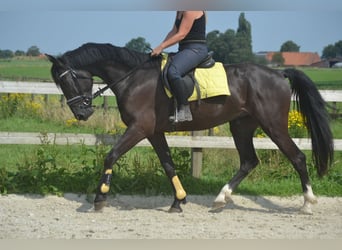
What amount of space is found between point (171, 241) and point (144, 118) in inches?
74.2

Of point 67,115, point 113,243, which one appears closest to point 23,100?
point 67,115

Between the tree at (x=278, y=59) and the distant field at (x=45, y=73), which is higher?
the tree at (x=278, y=59)

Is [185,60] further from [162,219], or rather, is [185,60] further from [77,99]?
[162,219]

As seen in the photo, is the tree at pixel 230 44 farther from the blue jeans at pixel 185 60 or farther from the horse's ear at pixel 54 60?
the horse's ear at pixel 54 60

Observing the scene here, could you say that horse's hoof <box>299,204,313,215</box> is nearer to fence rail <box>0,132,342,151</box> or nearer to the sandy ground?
the sandy ground

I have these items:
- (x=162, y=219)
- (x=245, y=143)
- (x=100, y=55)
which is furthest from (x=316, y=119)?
(x=100, y=55)

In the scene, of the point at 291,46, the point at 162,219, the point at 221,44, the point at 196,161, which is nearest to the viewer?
the point at 162,219

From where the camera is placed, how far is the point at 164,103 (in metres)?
5.86

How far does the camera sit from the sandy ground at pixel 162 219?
488 centimetres

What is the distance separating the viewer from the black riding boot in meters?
5.60

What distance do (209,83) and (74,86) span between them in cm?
160

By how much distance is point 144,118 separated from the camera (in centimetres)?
577

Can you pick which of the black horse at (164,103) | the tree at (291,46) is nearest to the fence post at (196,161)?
the black horse at (164,103)

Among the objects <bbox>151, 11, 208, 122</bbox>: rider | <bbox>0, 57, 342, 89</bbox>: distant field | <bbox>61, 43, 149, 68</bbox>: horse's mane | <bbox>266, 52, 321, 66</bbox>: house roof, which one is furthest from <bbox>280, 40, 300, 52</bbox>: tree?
<bbox>61, 43, 149, 68</bbox>: horse's mane
